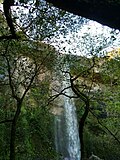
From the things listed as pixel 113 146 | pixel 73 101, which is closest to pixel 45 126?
pixel 73 101

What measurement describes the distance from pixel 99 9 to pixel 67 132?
575 inches

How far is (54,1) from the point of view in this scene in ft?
8.19

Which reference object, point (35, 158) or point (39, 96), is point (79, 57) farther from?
point (35, 158)

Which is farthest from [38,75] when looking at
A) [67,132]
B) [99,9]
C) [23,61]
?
[99,9]

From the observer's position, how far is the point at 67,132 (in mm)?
16562

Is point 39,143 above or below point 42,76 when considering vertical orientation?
below

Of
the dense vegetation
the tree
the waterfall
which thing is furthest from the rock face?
the waterfall

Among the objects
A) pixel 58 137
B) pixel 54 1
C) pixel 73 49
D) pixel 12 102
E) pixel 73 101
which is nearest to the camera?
pixel 54 1

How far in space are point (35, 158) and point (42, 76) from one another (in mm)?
3283

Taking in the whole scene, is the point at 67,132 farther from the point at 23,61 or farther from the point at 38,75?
the point at 23,61

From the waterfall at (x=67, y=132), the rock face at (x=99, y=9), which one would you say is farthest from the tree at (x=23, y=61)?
the rock face at (x=99, y=9)

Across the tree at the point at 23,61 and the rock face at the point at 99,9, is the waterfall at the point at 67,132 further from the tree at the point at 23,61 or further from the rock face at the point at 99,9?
the rock face at the point at 99,9

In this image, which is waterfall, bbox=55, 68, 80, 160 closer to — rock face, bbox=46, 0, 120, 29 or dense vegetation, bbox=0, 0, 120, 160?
dense vegetation, bbox=0, 0, 120, 160

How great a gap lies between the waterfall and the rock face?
1267cm
